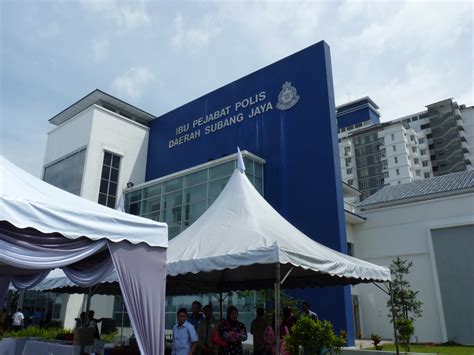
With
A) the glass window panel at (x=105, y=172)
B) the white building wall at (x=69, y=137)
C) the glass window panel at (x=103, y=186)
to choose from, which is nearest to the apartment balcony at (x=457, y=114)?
the glass window panel at (x=105, y=172)

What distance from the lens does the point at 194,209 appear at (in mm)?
18562

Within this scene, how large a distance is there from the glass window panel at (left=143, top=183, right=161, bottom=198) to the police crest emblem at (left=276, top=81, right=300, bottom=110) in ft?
24.7

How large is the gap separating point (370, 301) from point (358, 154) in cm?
4875

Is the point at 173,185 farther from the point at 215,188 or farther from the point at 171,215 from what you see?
the point at 215,188

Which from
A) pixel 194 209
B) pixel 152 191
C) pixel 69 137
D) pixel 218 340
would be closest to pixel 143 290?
pixel 218 340

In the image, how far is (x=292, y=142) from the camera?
18.1m

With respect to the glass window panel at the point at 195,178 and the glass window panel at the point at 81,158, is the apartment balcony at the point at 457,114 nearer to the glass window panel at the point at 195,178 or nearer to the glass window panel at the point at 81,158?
the glass window panel at the point at 195,178

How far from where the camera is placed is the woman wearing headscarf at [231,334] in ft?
21.4

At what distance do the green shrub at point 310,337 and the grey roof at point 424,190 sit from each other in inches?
691

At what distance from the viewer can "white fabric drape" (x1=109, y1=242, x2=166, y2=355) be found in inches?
199

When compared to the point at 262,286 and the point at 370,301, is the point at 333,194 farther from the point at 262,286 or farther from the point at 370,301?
the point at 370,301

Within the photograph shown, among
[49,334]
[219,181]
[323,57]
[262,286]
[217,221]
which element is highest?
[323,57]

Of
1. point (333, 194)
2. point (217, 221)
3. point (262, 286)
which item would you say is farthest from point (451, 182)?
point (217, 221)

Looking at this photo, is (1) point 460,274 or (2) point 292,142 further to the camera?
(1) point 460,274
